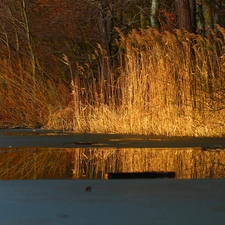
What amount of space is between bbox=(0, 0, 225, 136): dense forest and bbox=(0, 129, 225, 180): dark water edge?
1329mm

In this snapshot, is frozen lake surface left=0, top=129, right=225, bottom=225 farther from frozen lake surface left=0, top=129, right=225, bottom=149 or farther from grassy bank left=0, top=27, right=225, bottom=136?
grassy bank left=0, top=27, right=225, bottom=136

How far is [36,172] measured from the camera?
8.80 m

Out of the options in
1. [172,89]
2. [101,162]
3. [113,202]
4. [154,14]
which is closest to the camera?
[113,202]

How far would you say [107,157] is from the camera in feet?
34.6

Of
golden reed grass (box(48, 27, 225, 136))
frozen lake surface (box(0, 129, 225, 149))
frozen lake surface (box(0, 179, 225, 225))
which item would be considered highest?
golden reed grass (box(48, 27, 225, 136))

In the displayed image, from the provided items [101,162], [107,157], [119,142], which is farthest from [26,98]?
[101,162]

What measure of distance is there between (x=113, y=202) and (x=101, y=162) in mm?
3554

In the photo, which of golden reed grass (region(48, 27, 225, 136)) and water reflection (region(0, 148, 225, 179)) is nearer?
water reflection (region(0, 148, 225, 179))

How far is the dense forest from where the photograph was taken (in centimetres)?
1535

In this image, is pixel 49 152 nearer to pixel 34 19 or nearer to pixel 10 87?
pixel 10 87

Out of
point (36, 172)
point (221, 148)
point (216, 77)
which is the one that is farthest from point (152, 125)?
point (36, 172)

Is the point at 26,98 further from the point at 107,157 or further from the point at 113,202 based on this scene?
the point at 113,202

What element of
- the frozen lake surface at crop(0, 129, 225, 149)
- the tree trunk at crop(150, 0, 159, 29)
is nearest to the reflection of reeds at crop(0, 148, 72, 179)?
the frozen lake surface at crop(0, 129, 225, 149)

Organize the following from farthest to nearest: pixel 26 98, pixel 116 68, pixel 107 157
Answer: pixel 116 68
pixel 26 98
pixel 107 157
